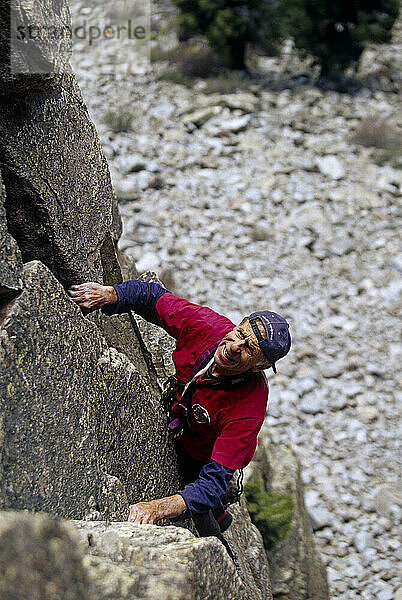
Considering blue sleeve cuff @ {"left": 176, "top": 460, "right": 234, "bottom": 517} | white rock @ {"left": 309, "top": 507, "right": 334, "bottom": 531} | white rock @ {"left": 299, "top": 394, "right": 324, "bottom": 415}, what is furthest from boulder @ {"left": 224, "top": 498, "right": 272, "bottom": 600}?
white rock @ {"left": 299, "top": 394, "right": 324, "bottom": 415}

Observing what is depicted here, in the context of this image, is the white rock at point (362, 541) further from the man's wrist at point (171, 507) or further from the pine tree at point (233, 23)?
the pine tree at point (233, 23)

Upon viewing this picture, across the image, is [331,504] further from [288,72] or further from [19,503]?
[288,72]

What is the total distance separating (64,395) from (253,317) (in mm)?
1111

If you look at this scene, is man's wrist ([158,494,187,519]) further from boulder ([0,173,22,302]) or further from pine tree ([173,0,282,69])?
pine tree ([173,0,282,69])

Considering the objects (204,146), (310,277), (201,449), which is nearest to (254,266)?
(310,277)

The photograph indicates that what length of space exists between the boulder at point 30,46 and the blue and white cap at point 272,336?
5.06 ft

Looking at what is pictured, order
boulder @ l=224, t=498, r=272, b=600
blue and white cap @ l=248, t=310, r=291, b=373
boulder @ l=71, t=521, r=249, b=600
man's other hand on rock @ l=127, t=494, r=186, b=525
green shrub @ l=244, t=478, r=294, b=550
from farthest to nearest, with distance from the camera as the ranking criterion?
green shrub @ l=244, t=478, r=294, b=550 → boulder @ l=224, t=498, r=272, b=600 → blue and white cap @ l=248, t=310, r=291, b=373 → man's other hand on rock @ l=127, t=494, r=186, b=525 → boulder @ l=71, t=521, r=249, b=600

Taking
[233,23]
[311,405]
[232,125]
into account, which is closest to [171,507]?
[311,405]

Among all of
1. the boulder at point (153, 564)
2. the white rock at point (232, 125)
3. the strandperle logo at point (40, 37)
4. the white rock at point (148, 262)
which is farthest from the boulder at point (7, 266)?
the white rock at point (232, 125)

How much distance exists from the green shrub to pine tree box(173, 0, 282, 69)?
10.1 meters

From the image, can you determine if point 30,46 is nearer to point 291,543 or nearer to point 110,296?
point 110,296

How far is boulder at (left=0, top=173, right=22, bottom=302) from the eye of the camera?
250 cm

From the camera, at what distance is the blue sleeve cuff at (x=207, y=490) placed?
10.3ft

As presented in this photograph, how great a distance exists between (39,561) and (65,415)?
44.8 inches
